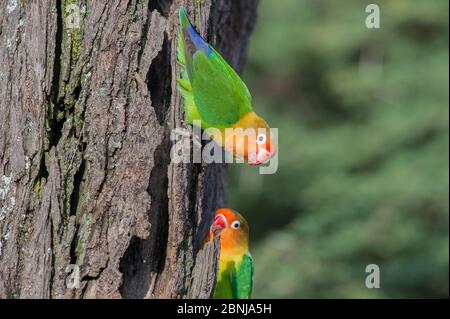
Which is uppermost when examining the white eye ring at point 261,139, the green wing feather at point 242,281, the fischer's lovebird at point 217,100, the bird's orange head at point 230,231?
the fischer's lovebird at point 217,100

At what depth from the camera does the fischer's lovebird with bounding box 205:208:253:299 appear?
160 inches

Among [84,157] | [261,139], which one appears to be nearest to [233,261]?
[261,139]

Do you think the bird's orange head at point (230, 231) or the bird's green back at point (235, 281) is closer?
the bird's orange head at point (230, 231)

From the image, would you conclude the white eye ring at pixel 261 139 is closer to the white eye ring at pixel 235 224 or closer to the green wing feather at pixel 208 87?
the green wing feather at pixel 208 87

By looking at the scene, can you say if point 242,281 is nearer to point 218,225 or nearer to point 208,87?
point 218,225

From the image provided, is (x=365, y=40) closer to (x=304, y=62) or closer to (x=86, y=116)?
(x=304, y=62)

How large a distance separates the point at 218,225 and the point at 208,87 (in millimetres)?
709

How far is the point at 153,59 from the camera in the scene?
3.39 metres

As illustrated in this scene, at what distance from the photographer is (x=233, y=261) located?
13.8 ft

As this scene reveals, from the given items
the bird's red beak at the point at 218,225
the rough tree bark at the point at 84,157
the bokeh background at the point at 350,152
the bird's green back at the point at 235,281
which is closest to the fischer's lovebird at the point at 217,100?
the rough tree bark at the point at 84,157

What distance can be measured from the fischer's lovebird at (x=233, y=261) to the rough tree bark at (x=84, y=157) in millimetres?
642

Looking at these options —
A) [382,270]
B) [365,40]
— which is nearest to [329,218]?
[382,270]

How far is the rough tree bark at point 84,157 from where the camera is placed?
3236mm

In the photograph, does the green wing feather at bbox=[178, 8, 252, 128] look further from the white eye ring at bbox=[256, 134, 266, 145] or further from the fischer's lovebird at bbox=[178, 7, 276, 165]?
the white eye ring at bbox=[256, 134, 266, 145]
